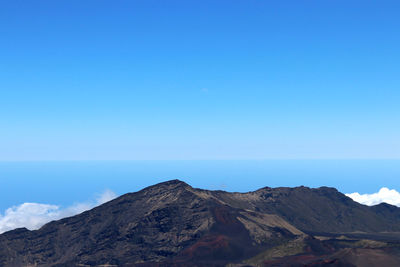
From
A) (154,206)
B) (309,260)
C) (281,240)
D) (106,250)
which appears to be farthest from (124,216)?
(309,260)

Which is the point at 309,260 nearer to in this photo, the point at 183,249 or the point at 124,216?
the point at 183,249

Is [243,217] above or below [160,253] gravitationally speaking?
above

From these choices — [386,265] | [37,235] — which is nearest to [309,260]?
[386,265]

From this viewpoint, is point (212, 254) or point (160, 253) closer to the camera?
point (212, 254)

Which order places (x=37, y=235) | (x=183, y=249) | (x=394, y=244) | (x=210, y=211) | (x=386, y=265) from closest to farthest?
1. (x=386, y=265)
2. (x=394, y=244)
3. (x=183, y=249)
4. (x=210, y=211)
5. (x=37, y=235)

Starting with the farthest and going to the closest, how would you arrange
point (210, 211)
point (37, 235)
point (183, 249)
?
point (37, 235) < point (210, 211) < point (183, 249)

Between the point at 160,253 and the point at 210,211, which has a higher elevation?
the point at 210,211

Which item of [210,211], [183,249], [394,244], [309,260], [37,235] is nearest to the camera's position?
[309,260]

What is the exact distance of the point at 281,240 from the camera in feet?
536

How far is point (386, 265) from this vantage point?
414 ft

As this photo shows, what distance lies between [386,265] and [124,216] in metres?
116

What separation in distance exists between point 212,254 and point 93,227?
70005 mm

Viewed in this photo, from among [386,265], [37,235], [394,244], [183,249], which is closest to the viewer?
[386,265]

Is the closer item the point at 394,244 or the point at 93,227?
the point at 394,244
